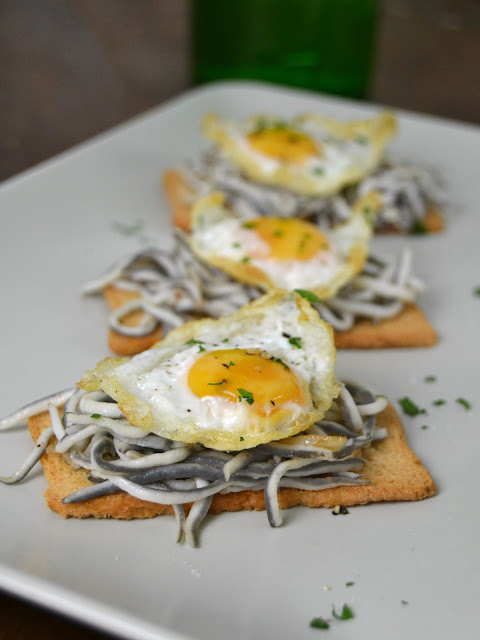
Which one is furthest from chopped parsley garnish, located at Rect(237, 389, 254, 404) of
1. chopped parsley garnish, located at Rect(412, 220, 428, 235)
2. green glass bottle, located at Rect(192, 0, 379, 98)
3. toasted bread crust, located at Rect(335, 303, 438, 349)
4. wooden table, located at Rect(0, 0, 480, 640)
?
green glass bottle, located at Rect(192, 0, 379, 98)

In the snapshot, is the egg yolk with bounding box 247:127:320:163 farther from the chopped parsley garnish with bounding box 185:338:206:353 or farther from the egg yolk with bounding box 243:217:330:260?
the chopped parsley garnish with bounding box 185:338:206:353

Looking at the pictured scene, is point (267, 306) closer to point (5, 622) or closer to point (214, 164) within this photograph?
point (5, 622)

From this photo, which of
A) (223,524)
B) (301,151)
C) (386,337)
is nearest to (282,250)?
(386,337)

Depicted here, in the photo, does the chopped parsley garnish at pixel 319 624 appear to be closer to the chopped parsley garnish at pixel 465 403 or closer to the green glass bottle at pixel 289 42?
the chopped parsley garnish at pixel 465 403

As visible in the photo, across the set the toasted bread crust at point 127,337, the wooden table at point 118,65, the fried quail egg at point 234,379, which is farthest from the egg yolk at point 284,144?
the fried quail egg at point 234,379

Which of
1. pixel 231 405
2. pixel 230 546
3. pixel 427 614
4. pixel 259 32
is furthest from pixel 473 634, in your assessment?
pixel 259 32

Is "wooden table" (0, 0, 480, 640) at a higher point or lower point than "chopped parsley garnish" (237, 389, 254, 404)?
lower

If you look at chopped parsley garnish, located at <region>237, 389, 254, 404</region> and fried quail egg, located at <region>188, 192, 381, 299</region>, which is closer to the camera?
chopped parsley garnish, located at <region>237, 389, 254, 404</region>

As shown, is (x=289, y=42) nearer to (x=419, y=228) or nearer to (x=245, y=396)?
(x=419, y=228)
